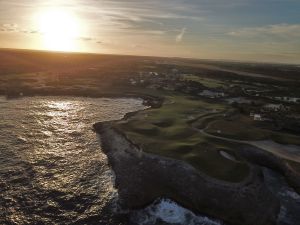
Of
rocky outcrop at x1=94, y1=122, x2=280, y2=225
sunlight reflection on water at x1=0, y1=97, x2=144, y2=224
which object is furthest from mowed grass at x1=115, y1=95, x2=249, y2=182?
sunlight reflection on water at x1=0, y1=97, x2=144, y2=224

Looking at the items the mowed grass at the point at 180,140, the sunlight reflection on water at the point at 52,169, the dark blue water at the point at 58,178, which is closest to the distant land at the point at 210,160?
the mowed grass at the point at 180,140

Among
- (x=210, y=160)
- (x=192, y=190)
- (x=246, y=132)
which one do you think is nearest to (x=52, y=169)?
(x=192, y=190)

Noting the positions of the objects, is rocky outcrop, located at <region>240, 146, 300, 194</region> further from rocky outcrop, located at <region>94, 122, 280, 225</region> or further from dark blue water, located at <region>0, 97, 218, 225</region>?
dark blue water, located at <region>0, 97, 218, 225</region>

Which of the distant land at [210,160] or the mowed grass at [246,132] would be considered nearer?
the distant land at [210,160]

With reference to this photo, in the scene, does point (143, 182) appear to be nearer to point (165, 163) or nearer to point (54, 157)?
point (165, 163)

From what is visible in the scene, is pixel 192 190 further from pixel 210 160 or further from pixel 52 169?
pixel 52 169

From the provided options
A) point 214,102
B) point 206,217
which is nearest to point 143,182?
point 206,217

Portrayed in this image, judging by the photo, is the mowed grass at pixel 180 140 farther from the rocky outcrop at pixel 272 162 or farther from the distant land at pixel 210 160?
the rocky outcrop at pixel 272 162
